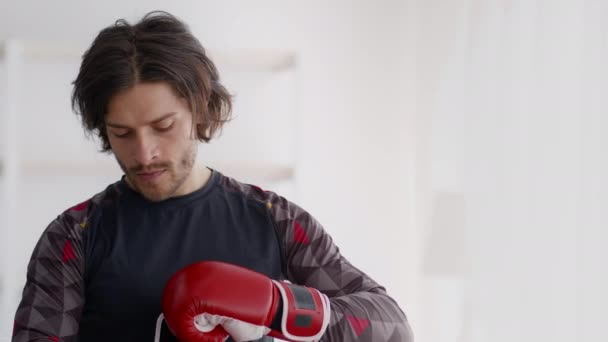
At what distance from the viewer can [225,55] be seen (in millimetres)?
2959

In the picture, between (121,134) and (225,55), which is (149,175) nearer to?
(121,134)

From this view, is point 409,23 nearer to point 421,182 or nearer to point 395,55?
point 395,55

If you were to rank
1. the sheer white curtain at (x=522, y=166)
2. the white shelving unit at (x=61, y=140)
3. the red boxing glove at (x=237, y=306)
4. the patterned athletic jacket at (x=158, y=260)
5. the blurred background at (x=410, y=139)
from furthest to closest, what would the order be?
the white shelving unit at (x=61, y=140)
the blurred background at (x=410, y=139)
the sheer white curtain at (x=522, y=166)
the patterned athletic jacket at (x=158, y=260)
the red boxing glove at (x=237, y=306)

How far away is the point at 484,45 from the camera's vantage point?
8.41 ft

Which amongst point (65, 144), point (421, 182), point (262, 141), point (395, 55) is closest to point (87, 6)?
point (65, 144)

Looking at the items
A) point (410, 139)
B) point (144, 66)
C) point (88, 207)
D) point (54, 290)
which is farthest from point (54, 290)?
point (410, 139)

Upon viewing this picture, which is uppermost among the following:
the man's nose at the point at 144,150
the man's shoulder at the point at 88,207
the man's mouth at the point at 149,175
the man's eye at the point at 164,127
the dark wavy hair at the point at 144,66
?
the dark wavy hair at the point at 144,66

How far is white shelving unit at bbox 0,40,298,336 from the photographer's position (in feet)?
9.08

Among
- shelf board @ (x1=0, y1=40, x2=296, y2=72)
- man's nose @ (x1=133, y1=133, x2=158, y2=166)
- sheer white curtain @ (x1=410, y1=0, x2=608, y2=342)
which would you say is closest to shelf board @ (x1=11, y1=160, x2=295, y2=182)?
shelf board @ (x1=0, y1=40, x2=296, y2=72)

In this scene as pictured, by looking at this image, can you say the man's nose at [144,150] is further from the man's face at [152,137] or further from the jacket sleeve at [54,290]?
the jacket sleeve at [54,290]

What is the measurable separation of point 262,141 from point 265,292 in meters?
2.13

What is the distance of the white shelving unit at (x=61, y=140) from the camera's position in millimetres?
2768

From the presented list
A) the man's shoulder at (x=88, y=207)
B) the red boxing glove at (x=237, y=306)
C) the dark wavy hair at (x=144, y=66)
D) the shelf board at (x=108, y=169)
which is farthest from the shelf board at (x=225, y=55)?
the red boxing glove at (x=237, y=306)

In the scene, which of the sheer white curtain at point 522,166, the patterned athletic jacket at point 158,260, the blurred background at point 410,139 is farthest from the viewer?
the blurred background at point 410,139
